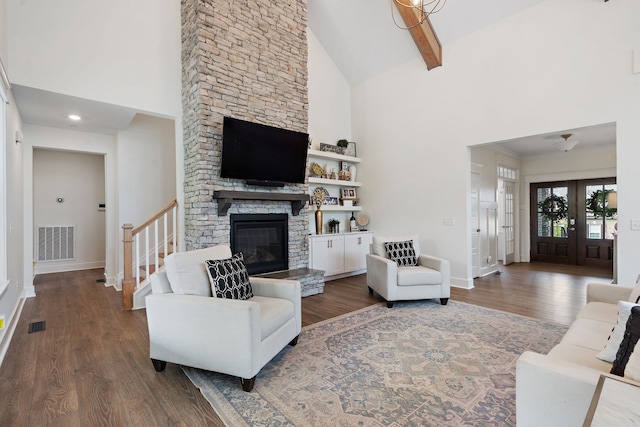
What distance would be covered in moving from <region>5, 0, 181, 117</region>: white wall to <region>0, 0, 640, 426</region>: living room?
0.04 ft

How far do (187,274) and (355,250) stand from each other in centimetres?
378

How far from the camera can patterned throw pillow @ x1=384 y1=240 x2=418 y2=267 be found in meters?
4.26

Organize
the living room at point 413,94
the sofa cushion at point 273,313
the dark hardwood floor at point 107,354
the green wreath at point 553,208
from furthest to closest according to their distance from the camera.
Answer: the green wreath at point 553,208 < the living room at point 413,94 < the sofa cushion at point 273,313 < the dark hardwood floor at point 107,354

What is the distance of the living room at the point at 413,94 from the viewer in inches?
136

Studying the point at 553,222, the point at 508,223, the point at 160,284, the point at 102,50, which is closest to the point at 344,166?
the point at 102,50

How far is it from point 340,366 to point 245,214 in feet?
8.49

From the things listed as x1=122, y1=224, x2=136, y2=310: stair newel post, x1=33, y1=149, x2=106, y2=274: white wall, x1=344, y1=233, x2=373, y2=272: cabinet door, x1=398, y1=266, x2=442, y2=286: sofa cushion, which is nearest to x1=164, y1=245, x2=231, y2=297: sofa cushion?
x1=122, y1=224, x2=136, y2=310: stair newel post

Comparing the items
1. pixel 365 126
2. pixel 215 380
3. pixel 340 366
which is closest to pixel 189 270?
pixel 215 380

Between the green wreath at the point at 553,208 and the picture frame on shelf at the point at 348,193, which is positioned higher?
the picture frame on shelf at the point at 348,193

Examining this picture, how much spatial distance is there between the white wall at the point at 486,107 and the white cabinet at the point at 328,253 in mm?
1015

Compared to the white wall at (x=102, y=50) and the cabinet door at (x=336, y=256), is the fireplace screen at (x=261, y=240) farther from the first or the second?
the white wall at (x=102, y=50)

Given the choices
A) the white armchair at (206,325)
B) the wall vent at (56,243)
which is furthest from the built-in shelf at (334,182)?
the wall vent at (56,243)

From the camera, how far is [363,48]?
226 inches

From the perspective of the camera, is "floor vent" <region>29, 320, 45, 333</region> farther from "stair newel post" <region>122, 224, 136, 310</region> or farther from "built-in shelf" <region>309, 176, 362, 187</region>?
"built-in shelf" <region>309, 176, 362, 187</region>
